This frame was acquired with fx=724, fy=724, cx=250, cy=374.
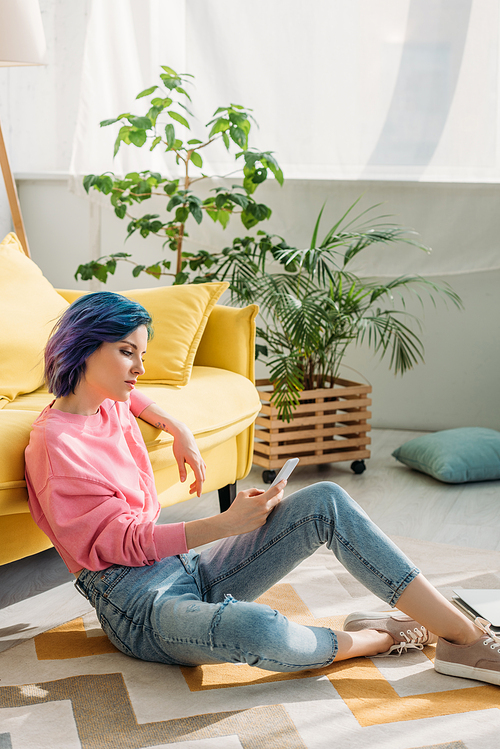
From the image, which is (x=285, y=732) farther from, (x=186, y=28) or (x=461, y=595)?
(x=186, y=28)

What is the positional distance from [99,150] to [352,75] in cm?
118

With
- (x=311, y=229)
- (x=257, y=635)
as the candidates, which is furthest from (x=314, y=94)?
(x=257, y=635)

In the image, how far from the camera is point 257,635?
3.61 feet

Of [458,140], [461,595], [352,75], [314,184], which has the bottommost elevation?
[461,595]

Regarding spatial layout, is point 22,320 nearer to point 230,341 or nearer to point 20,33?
point 230,341

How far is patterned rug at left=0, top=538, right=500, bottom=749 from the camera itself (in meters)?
1.09

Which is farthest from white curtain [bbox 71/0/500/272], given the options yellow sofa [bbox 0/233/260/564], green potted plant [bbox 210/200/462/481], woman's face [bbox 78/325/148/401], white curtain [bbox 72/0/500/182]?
woman's face [bbox 78/325/148/401]

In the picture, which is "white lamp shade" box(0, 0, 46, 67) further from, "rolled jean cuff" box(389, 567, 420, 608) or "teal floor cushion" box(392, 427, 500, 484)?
"rolled jean cuff" box(389, 567, 420, 608)

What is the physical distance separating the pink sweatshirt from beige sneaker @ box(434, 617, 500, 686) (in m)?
0.49

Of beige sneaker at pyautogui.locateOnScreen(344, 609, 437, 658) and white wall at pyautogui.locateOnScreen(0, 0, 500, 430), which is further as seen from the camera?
white wall at pyautogui.locateOnScreen(0, 0, 500, 430)

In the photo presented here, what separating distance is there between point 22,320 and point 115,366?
730 mm

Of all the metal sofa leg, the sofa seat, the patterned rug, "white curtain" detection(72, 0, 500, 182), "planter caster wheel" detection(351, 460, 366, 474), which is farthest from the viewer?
"white curtain" detection(72, 0, 500, 182)

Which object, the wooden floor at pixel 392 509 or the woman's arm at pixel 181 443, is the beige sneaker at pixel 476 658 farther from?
the wooden floor at pixel 392 509

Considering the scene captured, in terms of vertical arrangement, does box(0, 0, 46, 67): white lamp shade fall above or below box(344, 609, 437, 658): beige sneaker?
above
